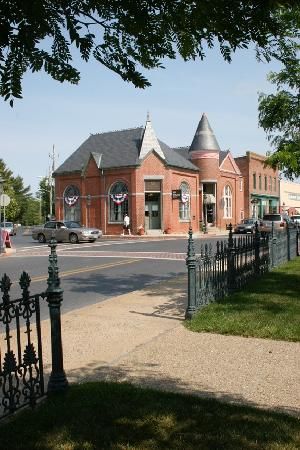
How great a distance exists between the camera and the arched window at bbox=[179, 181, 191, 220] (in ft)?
148

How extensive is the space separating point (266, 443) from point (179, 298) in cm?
671

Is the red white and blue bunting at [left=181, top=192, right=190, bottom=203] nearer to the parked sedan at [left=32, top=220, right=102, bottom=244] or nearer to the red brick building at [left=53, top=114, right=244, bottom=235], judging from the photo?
the red brick building at [left=53, top=114, right=244, bottom=235]

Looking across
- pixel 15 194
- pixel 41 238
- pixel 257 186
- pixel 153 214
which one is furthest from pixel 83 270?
pixel 15 194

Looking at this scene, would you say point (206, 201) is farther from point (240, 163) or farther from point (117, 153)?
point (240, 163)

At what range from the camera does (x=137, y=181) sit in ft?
138

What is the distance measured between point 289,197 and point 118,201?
46599 mm

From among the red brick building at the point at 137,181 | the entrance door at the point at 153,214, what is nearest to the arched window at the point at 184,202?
the red brick building at the point at 137,181

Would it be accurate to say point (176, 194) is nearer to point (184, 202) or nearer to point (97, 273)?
point (184, 202)

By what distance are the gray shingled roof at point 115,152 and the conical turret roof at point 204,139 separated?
7.82 ft

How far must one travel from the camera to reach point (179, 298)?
1045 centimetres

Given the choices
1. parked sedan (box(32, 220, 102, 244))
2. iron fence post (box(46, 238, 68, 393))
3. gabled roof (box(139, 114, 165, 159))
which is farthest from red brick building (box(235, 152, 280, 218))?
iron fence post (box(46, 238, 68, 393))

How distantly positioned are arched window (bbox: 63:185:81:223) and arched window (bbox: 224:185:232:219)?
1561 centimetres

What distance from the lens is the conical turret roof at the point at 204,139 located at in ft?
160

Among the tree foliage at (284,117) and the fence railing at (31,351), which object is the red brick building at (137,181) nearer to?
the tree foliage at (284,117)
